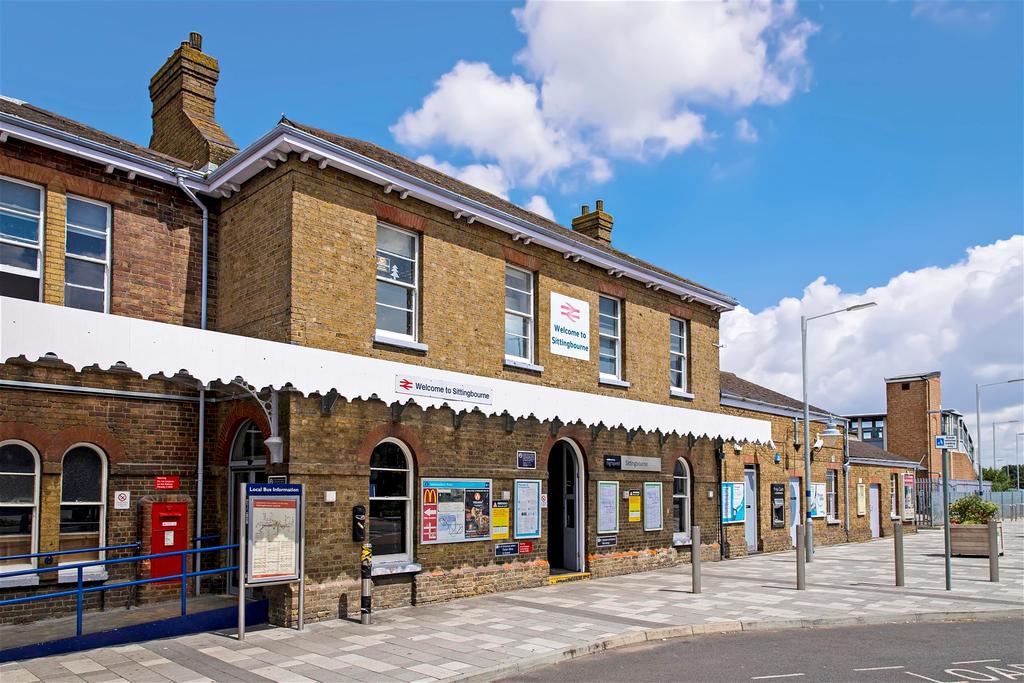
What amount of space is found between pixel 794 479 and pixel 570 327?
1120 cm

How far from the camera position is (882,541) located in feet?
92.0

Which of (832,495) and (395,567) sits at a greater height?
(395,567)

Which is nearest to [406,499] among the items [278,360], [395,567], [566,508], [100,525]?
[395,567]

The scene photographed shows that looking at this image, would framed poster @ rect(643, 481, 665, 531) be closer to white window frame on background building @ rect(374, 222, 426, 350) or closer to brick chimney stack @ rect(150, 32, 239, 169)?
white window frame on background building @ rect(374, 222, 426, 350)

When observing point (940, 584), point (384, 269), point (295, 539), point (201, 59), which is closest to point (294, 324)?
point (384, 269)

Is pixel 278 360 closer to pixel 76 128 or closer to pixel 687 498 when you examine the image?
pixel 76 128

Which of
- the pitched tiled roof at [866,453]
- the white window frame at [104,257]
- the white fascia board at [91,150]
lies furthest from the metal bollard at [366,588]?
the pitched tiled roof at [866,453]

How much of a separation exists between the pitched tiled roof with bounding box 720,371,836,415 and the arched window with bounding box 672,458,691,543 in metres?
3.23

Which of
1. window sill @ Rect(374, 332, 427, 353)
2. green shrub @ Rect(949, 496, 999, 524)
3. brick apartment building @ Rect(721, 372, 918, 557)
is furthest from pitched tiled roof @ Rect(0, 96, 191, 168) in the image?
green shrub @ Rect(949, 496, 999, 524)

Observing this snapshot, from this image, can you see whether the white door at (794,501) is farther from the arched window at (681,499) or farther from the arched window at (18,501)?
the arched window at (18,501)

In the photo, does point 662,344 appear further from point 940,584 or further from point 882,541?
point 882,541

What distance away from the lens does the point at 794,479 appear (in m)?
23.9

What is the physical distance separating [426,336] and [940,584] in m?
11.3

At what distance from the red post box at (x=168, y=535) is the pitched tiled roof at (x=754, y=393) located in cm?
1422
